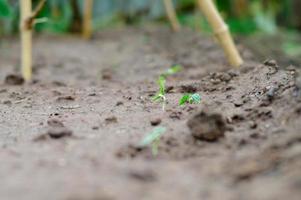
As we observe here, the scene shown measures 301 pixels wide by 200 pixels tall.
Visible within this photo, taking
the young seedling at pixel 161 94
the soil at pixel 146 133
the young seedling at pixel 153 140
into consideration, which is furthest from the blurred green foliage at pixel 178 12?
the young seedling at pixel 153 140

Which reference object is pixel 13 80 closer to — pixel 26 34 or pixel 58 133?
pixel 26 34

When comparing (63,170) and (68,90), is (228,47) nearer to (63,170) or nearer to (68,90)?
(68,90)

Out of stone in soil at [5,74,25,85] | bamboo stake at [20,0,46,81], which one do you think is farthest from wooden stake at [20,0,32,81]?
stone in soil at [5,74,25,85]

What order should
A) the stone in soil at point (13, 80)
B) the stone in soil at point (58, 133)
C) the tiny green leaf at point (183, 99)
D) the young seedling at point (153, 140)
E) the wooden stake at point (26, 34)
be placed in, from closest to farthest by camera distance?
the young seedling at point (153, 140) → the stone in soil at point (58, 133) → the tiny green leaf at point (183, 99) → the stone in soil at point (13, 80) → the wooden stake at point (26, 34)

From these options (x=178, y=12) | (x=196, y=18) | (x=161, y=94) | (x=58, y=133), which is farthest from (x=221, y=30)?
(x=178, y=12)

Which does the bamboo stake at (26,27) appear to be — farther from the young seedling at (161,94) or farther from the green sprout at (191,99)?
the green sprout at (191,99)

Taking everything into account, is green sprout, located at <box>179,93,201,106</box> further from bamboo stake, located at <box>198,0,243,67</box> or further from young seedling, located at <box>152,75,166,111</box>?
bamboo stake, located at <box>198,0,243,67</box>
